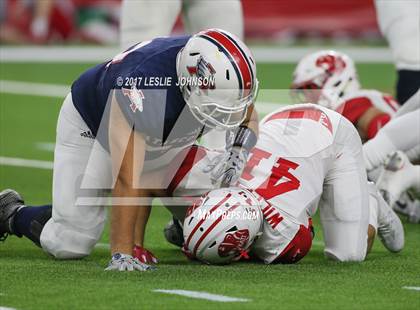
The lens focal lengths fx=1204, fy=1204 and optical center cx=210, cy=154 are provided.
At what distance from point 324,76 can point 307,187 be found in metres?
2.39

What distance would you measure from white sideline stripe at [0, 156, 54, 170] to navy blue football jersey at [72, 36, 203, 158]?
133 inches

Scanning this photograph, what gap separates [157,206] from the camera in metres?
7.44

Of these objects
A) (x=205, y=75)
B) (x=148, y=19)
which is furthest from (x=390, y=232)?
(x=148, y=19)

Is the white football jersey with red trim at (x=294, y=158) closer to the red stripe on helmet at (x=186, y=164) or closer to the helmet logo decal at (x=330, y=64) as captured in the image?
the red stripe on helmet at (x=186, y=164)

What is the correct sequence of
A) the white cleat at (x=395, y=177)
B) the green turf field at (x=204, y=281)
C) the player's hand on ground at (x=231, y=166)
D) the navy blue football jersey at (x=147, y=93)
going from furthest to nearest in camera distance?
the white cleat at (x=395, y=177)
the player's hand on ground at (x=231, y=166)
the navy blue football jersey at (x=147, y=93)
the green turf field at (x=204, y=281)

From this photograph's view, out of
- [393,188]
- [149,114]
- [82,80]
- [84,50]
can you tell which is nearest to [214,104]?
[149,114]

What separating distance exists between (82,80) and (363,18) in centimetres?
1282

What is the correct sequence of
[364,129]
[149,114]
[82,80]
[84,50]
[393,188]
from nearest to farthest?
[149,114] → [82,80] → [393,188] → [364,129] → [84,50]

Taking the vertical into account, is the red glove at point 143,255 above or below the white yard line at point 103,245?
above

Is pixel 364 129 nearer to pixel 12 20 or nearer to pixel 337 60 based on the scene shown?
pixel 337 60

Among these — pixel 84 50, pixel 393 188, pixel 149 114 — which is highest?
pixel 149 114

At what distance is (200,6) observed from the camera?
7.45m

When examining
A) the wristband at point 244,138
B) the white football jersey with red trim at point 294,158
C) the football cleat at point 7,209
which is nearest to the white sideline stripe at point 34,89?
the football cleat at point 7,209

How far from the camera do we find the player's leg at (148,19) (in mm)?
7391
